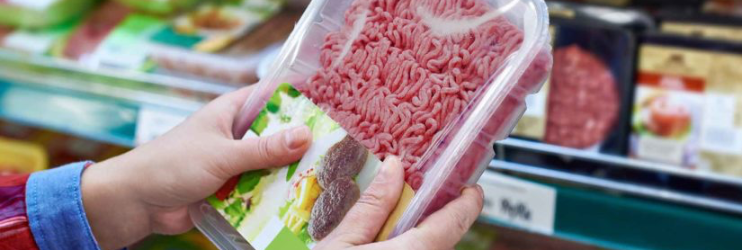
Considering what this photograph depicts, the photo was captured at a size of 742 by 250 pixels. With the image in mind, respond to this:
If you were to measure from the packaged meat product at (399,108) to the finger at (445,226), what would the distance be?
0.05ft

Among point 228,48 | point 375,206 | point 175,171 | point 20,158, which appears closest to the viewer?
point 375,206

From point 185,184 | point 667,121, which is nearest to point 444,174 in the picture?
point 185,184

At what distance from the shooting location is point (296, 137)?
2.97ft

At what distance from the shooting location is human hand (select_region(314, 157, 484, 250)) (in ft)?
2.73

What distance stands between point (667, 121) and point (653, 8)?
0.87ft

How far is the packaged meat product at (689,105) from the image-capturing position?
1353mm

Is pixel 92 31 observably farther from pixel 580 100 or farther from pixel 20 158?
pixel 580 100

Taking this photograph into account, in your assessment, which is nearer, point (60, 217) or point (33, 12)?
point (60, 217)

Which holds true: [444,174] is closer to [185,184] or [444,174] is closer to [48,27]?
[185,184]

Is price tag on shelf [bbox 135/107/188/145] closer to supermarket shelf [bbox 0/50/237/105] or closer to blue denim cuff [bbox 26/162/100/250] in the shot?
supermarket shelf [bbox 0/50/237/105]

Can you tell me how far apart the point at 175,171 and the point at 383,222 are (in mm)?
307

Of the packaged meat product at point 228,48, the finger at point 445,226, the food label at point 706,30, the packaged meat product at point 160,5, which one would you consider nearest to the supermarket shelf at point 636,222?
the food label at point 706,30

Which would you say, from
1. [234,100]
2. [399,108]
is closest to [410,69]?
[399,108]

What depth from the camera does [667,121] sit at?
4.55 ft
